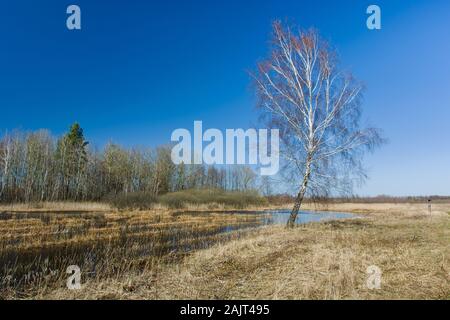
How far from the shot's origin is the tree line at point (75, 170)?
45.8 metres

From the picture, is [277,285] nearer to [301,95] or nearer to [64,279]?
[64,279]

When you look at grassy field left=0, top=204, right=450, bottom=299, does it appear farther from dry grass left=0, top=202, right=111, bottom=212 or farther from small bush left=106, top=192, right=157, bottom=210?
small bush left=106, top=192, right=157, bottom=210

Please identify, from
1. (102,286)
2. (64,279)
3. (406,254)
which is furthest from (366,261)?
(64,279)

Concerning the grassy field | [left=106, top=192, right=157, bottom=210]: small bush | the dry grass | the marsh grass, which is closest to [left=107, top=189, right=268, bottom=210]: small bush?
[left=106, top=192, right=157, bottom=210]: small bush

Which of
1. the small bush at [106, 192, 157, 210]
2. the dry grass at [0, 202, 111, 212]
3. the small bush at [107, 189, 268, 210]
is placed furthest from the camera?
the small bush at [107, 189, 268, 210]

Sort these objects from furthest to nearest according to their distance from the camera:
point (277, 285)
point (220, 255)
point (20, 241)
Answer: point (20, 241)
point (220, 255)
point (277, 285)

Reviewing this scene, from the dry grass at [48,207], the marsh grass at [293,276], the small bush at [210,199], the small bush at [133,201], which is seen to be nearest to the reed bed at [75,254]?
the marsh grass at [293,276]

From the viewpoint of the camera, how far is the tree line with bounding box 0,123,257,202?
45.8 metres

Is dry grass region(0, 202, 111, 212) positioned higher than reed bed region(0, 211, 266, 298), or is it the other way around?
reed bed region(0, 211, 266, 298)

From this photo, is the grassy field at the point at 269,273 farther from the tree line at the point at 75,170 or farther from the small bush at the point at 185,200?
the tree line at the point at 75,170

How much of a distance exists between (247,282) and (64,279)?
3.88 meters

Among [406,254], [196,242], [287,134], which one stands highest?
[287,134]

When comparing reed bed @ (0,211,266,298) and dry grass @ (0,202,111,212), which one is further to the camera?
dry grass @ (0,202,111,212)

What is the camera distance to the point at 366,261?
703 cm
